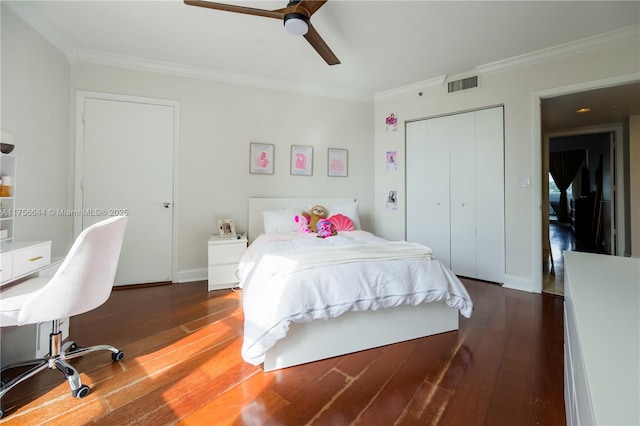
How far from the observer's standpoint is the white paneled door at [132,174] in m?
2.98

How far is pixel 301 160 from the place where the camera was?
3834 millimetres

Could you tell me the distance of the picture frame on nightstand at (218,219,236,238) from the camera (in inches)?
129

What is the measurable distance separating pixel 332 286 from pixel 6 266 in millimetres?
1769

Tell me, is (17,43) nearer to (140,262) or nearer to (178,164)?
(178,164)

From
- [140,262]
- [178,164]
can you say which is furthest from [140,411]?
[178,164]

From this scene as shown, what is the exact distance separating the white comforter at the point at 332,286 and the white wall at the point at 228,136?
61.4 inches

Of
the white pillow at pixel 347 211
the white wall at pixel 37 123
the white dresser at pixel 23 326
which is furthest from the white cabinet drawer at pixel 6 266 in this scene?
the white pillow at pixel 347 211

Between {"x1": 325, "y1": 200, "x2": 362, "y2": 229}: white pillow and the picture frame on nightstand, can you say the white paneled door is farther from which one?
{"x1": 325, "y1": 200, "x2": 362, "y2": 229}: white pillow

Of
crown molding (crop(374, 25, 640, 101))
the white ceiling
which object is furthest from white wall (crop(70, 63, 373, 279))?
crown molding (crop(374, 25, 640, 101))

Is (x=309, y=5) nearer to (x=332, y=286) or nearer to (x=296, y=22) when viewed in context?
(x=296, y=22)

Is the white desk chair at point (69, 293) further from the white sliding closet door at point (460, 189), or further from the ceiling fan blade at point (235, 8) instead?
the white sliding closet door at point (460, 189)

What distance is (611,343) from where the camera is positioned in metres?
0.54

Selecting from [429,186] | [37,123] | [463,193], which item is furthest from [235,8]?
[463,193]

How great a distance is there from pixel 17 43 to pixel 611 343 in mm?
3804
